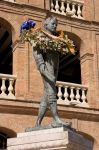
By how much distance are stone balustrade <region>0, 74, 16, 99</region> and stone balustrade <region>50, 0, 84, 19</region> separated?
10.5ft

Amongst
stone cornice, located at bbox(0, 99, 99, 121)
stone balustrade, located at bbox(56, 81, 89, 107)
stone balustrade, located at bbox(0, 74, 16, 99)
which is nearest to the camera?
stone cornice, located at bbox(0, 99, 99, 121)

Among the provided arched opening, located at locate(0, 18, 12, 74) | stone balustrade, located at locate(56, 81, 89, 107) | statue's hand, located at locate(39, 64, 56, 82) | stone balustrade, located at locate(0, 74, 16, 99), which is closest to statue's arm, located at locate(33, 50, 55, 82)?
statue's hand, located at locate(39, 64, 56, 82)

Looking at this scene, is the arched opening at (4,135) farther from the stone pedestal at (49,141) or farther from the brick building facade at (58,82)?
the stone pedestal at (49,141)

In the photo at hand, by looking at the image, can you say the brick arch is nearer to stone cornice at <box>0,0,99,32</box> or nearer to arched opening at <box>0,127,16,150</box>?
arched opening at <box>0,127,16,150</box>

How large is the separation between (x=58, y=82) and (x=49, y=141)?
798 centimetres

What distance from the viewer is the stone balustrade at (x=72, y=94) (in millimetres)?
14469

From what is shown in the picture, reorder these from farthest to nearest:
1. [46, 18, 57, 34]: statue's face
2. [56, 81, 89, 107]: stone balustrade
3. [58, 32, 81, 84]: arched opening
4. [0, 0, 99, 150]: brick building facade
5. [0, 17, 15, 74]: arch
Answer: [58, 32, 81, 84]: arched opening → [0, 17, 15, 74]: arch → [56, 81, 89, 107]: stone balustrade → [0, 0, 99, 150]: brick building facade → [46, 18, 57, 34]: statue's face

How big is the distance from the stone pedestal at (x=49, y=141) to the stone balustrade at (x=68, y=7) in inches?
366

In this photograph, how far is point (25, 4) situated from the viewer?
14703 millimetres

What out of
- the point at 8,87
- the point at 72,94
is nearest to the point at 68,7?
the point at 72,94

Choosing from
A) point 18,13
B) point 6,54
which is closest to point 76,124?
point 18,13

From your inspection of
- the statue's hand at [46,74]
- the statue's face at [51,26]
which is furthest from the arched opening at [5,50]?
the statue's hand at [46,74]

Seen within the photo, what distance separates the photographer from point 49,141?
6.68 meters

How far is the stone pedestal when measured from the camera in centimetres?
661
